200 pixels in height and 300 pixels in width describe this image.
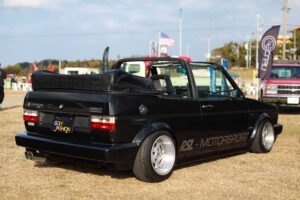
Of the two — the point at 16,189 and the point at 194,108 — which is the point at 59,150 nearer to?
the point at 16,189

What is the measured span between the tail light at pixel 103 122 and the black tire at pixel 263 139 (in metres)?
3.37

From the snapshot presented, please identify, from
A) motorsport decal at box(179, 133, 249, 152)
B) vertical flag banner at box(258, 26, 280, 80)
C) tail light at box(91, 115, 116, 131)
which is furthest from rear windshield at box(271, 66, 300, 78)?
tail light at box(91, 115, 116, 131)

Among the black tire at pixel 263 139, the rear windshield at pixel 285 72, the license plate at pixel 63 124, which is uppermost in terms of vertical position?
the rear windshield at pixel 285 72

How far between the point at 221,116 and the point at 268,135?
5.56ft

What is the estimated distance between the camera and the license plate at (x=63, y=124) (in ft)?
18.1

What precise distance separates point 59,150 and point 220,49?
8531 cm

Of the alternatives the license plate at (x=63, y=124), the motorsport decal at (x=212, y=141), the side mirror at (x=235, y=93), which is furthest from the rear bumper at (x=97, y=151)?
the side mirror at (x=235, y=93)

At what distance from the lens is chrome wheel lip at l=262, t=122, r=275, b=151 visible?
7892 mm

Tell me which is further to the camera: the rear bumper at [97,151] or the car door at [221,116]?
the car door at [221,116]

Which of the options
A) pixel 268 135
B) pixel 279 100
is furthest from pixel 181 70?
pixel 279 100

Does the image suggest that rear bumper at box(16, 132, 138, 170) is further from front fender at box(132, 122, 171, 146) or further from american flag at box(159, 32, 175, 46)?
american flag at box(159, 32, 175, 46)

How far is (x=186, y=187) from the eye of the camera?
5.48 metres

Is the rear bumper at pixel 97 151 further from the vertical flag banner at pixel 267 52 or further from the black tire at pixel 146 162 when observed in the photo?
the vertical flag banner at pixel 267 52

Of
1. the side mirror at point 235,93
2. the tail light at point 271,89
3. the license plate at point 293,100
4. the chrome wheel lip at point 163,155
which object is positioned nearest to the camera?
the chrome wheel lip at point 163,155
